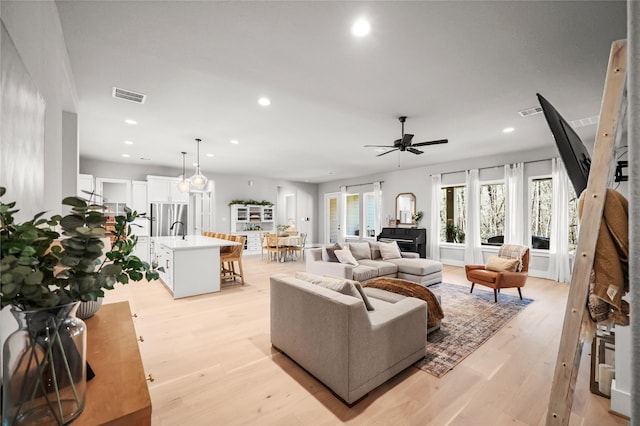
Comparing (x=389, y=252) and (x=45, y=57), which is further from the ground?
(x=45, y=57)

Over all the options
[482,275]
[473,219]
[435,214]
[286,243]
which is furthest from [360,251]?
[473,219]

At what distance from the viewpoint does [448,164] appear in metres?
7.39

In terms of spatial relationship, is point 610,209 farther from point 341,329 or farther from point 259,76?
point 259,76

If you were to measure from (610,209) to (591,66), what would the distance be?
2714 mm

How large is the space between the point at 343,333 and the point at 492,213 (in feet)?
20.9

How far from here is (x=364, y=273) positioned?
4543 mm

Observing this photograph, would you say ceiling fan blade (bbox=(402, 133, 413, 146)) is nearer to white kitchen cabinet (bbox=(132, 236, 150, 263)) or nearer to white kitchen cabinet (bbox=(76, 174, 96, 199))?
white kitchen cabinet (bbox=(132, 236, 150, 263))

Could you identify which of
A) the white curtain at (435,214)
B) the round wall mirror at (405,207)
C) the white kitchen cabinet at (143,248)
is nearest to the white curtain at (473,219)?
the white curtain at (435,214)

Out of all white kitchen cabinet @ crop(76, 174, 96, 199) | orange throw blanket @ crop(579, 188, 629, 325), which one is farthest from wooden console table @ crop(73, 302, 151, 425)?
white kitchen cabinet @ crop(76, 174, 96, 199)

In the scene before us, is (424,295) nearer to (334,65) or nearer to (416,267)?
(416,267)

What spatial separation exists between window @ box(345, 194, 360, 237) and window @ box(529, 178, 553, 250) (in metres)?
5.28

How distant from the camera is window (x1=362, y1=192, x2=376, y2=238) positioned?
9602 millimetres

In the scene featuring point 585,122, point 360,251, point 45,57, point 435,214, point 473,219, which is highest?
point 585,122

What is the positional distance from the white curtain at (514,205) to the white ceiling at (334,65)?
1447 millimetres
